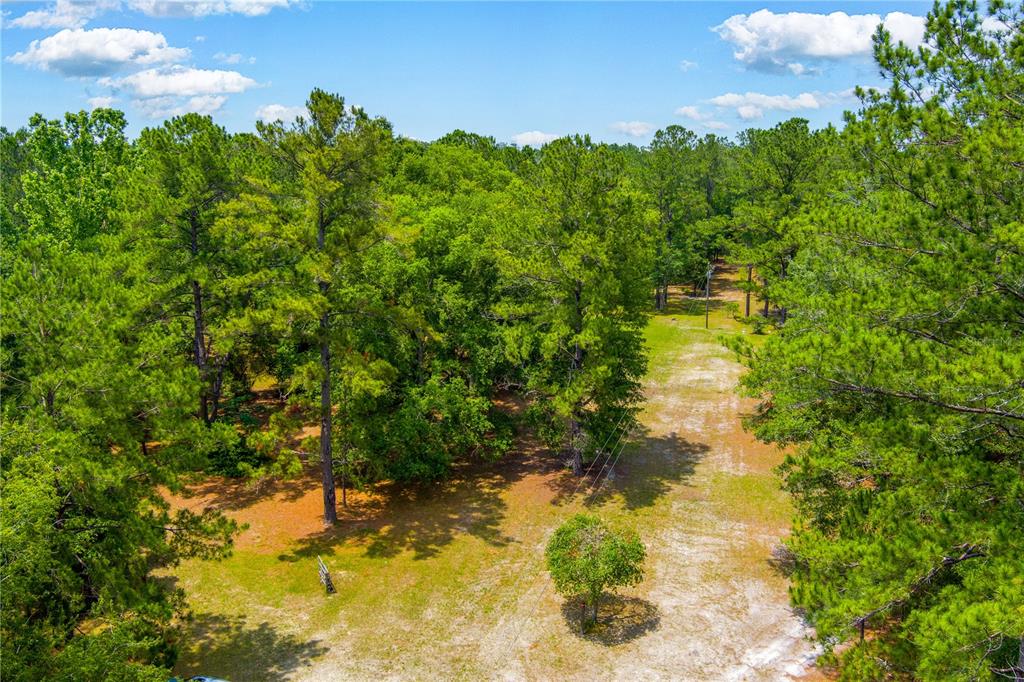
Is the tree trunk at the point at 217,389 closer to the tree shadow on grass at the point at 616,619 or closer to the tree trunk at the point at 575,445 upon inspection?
the tree trunk at the point at 575,445

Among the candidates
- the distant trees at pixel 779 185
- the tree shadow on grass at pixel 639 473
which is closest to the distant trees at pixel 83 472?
the tree shadow on grass at pixel 639 473

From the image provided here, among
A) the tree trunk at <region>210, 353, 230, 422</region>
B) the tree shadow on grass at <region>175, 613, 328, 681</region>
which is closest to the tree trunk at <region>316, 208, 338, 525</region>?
the tree shadow on grass at <region>175, 613, 328, 681</region>

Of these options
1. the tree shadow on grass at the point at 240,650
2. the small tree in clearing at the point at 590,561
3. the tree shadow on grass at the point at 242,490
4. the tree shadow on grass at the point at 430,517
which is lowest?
the tree shadow on grass at the point at 240,650

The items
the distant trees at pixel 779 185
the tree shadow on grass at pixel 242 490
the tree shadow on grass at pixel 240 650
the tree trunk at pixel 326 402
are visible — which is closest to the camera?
the tree shadow on grass at pixel 240 650

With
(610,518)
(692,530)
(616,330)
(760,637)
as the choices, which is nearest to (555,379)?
(616,330)

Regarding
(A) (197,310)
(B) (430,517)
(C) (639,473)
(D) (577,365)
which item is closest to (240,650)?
(B) (430,517)

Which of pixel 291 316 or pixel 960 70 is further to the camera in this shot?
pixel 291 316

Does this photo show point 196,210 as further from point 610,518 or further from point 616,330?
point 610,518
